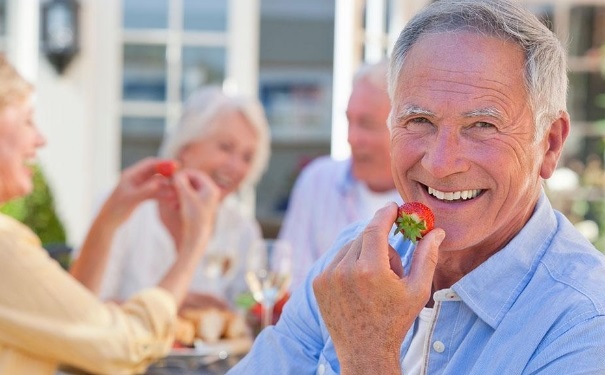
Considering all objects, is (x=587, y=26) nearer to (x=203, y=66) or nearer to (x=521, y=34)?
(x=203, y=66)

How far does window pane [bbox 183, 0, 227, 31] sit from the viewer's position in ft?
20.5

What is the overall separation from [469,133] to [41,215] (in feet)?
13.7

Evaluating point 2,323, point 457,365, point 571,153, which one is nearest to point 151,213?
point 2,323

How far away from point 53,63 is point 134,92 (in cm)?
69

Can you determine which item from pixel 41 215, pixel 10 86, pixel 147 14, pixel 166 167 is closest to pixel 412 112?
pixel 10 86

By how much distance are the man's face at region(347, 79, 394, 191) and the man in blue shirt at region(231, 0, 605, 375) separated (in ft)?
6.37

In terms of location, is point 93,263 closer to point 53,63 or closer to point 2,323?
point 2,323

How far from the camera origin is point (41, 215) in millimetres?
5383

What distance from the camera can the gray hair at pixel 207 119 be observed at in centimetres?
389

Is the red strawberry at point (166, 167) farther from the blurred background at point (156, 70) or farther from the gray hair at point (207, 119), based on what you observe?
the blurred background at point (156, 70)

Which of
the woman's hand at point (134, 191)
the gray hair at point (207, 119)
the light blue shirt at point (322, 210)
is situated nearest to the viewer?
the woman's hand at point (134, 191)

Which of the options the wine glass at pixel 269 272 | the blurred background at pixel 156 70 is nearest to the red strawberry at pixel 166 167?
the wine glass at pixel 269 272

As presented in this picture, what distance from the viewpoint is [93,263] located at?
2.98m

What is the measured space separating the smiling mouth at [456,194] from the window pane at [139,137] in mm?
4910
